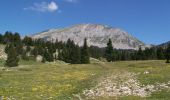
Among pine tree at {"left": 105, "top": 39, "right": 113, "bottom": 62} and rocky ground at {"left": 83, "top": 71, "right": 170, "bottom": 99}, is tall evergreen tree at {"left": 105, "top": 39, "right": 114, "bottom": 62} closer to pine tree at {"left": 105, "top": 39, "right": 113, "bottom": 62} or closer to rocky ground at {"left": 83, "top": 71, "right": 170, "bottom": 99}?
pine tree at {"left": 105, "top": 39, "right": 113, "bottom": 62}

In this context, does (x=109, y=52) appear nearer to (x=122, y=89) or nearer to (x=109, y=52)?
(x=109, y=52)

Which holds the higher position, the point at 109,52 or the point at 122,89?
the point at 109,52

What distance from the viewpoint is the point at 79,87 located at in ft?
147

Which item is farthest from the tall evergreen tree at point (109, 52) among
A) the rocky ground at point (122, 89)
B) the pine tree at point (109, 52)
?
the rocky ground at point (122, 89)

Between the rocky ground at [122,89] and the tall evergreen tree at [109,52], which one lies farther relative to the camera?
the tall evergreen tree at [109,52]

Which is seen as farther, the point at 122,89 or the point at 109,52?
the point at 109,52

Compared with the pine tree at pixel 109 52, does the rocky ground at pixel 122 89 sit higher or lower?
lower

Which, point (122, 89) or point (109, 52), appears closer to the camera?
point (122, 89)

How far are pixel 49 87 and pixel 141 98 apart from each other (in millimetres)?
13314

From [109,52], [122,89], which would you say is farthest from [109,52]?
[122,89]

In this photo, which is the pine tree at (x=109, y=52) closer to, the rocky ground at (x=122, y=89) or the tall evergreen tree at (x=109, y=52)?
the tall evergreen tree at (x=109, y=52)

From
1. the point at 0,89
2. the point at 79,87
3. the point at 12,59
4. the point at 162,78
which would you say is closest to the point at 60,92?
the point at 79,87

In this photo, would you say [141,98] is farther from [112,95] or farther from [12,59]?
[12,59]

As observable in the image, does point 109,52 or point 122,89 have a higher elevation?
point 109,52
